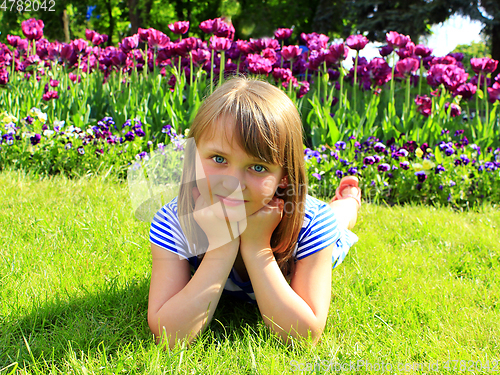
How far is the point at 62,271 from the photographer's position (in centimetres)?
179

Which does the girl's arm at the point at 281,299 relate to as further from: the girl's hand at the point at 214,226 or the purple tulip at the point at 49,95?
the purple tulip at the point at 49,95

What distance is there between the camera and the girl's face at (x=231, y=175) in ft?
4.03

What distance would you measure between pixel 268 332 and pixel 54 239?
4.07ft

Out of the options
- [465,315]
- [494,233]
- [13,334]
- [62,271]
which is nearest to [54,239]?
[62,271]

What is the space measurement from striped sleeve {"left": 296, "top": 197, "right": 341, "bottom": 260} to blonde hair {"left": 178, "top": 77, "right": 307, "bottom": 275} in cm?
4

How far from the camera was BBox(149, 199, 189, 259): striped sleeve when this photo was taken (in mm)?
1427

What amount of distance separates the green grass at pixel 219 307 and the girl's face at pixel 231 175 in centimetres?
45

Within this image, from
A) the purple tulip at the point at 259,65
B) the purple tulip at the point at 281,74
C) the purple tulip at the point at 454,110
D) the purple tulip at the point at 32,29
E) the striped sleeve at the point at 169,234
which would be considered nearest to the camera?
the striped sleeve at the point at 169,234

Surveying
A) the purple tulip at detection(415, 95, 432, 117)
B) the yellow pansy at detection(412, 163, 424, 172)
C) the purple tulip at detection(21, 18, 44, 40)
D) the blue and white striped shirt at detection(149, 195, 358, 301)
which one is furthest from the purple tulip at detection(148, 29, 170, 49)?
the blue and white striped shirt at detection(149, 195, 358, 301)

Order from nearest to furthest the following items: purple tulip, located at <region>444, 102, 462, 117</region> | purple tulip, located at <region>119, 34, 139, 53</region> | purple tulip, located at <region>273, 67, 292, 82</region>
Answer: purple tulip, located at <region>273, 67, 292, 82</region>
purple tulip, located at <region>444, 102, 462, 117</region>
purple tulip, located at <region>119, 34, 139, 53</region>

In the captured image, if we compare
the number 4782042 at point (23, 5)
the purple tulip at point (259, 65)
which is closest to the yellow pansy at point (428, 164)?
the purple tulip at point (259, 65)

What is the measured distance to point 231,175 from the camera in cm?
123

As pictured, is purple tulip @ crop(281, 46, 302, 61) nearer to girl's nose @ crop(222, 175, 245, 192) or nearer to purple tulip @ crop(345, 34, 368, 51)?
purple tulip @ crop(345, 34, 368, 51)

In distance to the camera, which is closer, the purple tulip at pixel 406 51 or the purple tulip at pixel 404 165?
the purple tulip at pixel 404 165
